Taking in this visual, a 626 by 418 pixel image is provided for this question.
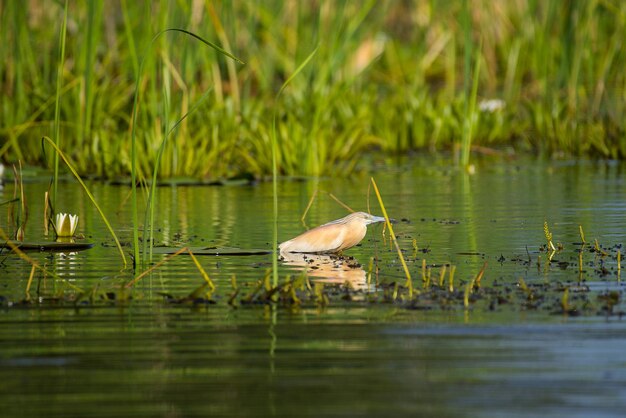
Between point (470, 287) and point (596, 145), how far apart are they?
8.65 metres

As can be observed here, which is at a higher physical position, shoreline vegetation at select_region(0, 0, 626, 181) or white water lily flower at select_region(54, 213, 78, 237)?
shoreline vegetation at select_region(0, 0, 626, 181)

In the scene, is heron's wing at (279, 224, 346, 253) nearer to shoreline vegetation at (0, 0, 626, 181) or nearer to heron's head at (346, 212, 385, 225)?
heron's head at (346, 212, 385, 225)

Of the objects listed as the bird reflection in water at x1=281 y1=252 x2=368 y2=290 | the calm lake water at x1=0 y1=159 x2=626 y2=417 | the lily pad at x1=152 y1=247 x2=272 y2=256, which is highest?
the lily pad at x1=152 y1=247 x2=272 y2=256

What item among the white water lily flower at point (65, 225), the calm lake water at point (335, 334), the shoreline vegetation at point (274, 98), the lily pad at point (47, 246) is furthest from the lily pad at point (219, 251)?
the shoreline vegetation at point (274, 98)

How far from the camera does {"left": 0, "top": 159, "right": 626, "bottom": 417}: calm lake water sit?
3.81 metres

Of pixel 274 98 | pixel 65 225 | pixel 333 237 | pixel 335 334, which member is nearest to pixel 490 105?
pixel 274 98

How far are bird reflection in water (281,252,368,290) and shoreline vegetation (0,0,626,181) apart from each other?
1935 mm

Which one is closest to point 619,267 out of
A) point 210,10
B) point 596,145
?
point 210,10

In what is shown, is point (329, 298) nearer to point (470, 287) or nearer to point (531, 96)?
point (470, 287)

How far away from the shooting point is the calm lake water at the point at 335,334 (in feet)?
12.5

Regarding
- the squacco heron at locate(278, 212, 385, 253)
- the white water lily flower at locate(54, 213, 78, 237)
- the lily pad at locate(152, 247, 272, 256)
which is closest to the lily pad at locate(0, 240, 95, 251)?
the white water lily flower at locate(54, 213, 78, 237)

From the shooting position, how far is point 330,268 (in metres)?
6.46

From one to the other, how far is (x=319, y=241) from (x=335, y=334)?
7.39 feet

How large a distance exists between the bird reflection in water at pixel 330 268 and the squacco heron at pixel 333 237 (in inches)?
1.5
